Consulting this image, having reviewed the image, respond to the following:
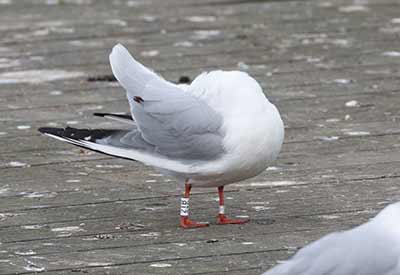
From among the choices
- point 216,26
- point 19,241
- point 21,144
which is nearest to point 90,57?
point 216,26

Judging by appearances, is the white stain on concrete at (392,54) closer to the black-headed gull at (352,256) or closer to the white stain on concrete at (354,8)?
the white stain on concrete at (354,8)

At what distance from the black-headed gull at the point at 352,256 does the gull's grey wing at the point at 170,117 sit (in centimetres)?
128

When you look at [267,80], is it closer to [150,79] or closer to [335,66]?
[335,66]

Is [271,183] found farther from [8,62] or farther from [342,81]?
[8,62]

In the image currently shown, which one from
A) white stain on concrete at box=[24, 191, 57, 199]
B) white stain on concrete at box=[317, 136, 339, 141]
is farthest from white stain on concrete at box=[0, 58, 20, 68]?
white stain on concrete at box=[24, 191, 57, 199]

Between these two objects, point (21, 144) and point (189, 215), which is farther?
point (21, 144)

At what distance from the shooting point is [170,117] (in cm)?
552

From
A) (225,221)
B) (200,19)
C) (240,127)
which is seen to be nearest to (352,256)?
(240,127)

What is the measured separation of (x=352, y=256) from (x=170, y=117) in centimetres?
154

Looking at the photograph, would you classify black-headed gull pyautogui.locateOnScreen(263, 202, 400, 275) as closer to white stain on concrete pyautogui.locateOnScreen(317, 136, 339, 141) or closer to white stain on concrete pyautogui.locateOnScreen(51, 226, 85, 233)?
white stain on concrete pyautogui.locateOnScreen(51, 226, 85, 233)

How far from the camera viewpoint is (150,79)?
18.5 feet

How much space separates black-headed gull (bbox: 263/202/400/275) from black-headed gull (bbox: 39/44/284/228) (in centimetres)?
117

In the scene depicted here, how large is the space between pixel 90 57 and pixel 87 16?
5.25 ft

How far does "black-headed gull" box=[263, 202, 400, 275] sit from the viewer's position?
162 inches
